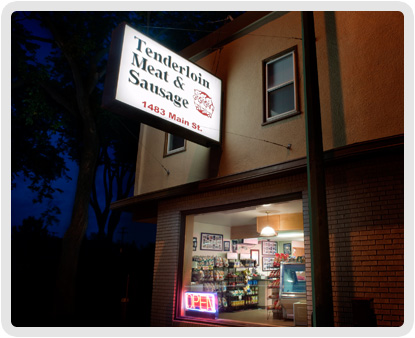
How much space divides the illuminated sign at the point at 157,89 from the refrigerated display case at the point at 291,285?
164 inches

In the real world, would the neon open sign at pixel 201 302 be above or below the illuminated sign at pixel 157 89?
below

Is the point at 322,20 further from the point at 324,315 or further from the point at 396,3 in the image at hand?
the point at 324,315

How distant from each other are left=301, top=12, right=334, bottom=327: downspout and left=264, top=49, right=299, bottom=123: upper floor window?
2.06m

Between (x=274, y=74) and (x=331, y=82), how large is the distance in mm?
1753

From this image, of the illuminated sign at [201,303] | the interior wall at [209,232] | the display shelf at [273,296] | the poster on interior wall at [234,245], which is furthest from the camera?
the poster on interior wall at [234,245]

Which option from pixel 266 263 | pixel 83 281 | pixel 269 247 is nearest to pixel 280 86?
pixel 269 247

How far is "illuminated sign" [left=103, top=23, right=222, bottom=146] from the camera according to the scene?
675cm

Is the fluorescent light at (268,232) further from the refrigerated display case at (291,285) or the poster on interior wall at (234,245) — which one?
the poster on interior wall at (234,245)

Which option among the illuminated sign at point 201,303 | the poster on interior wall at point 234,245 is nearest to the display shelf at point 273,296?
the illuminated sign at point 201,303

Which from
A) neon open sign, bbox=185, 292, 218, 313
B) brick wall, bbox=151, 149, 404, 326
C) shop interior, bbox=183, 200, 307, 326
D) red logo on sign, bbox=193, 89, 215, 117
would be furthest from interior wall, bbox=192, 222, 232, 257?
brick wall, bbox=151, 149, 404, 326

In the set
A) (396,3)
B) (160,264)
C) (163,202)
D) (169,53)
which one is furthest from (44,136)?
(396,3)

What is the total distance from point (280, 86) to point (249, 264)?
7735 mm

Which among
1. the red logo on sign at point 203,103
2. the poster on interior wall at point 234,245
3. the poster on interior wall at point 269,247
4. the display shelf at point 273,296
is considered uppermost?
the red logo on sign at point 203,103

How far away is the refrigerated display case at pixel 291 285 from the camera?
9.31 metres
